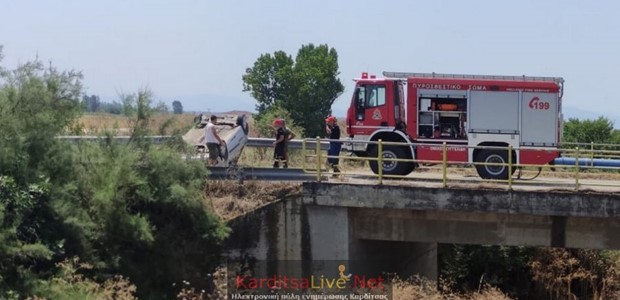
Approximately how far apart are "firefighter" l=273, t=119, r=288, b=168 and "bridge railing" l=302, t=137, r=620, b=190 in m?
0.54

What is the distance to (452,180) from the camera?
58.6ft

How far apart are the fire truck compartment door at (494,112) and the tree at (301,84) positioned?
2554cm

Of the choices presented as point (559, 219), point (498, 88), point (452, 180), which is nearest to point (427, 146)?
point (452, 180)

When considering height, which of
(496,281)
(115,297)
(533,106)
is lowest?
(496,281)

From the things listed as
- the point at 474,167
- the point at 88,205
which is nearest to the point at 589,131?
the point at 474,167

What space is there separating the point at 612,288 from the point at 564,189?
221 inches

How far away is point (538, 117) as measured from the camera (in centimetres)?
1861

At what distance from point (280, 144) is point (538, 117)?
5705mm

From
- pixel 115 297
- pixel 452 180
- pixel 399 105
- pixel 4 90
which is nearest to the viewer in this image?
pixel 115 297

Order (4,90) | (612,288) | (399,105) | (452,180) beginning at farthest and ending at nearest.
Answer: (612,288) < (399,105) < (452,180) < (4,90)

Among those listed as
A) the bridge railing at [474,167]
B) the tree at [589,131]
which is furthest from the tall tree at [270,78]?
the bridge railing at [474,167]

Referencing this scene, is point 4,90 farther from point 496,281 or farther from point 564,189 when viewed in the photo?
point 496,281

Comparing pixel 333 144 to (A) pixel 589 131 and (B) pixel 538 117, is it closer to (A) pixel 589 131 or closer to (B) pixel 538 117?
(B) pixel 538 117

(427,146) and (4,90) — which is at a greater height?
(4,90)
